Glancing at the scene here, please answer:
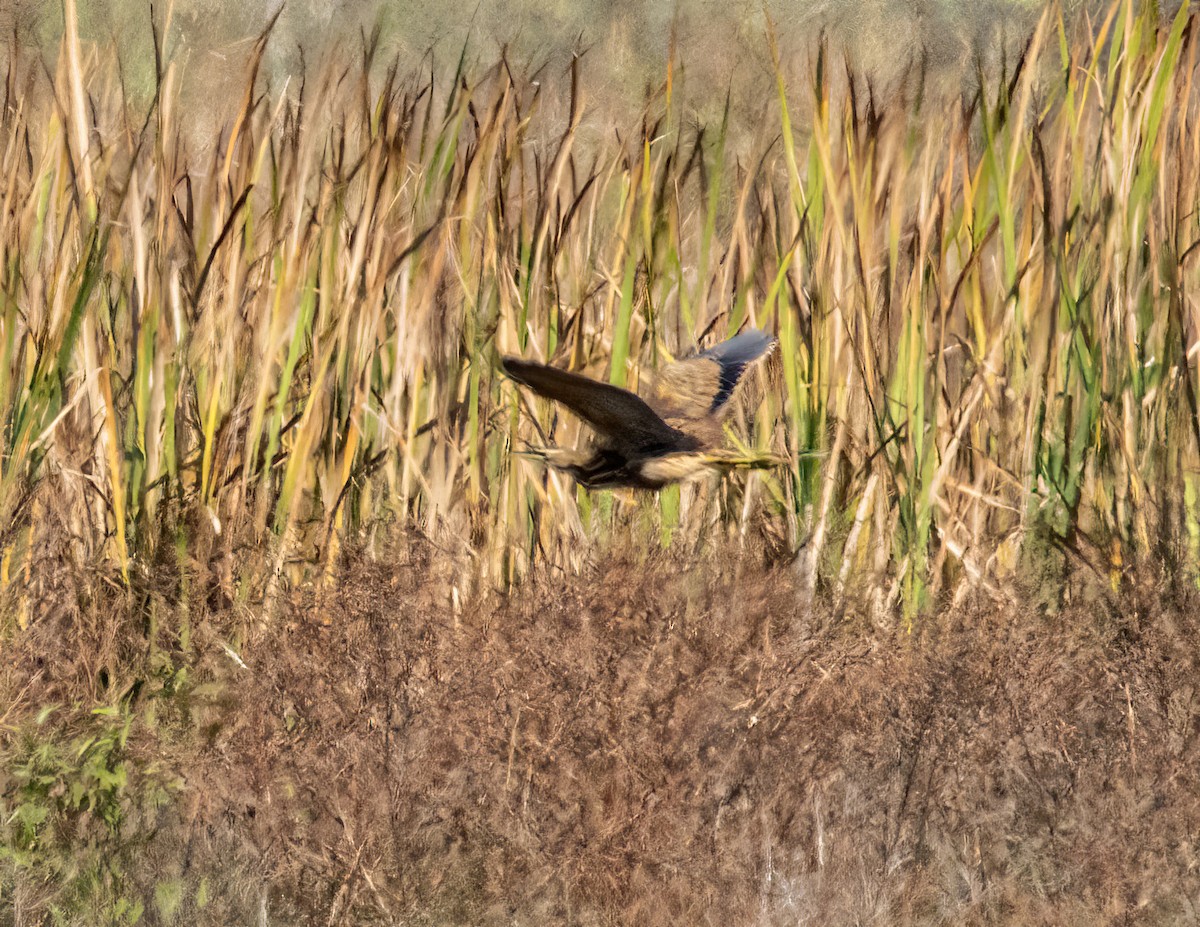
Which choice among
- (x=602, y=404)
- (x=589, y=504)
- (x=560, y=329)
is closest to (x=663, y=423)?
(x=602, y=404)

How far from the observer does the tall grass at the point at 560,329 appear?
2932 mm

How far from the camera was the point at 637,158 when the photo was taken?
10.3ft

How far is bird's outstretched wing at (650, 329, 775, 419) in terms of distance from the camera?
105 inches

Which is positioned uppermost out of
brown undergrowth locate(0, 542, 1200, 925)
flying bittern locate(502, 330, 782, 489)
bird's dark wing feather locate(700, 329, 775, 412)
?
bird's dark wing feather locate(700, 329, 775, 412)

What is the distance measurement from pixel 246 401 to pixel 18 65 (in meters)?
0.89

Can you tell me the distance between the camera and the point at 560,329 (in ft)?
9.98

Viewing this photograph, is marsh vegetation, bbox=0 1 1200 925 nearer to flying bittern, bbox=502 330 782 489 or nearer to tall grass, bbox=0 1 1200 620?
tall grass, bbox=0 1 1200 620

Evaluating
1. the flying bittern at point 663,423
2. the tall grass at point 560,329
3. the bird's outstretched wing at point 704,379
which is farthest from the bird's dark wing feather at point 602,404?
the tall grass at point 560,329

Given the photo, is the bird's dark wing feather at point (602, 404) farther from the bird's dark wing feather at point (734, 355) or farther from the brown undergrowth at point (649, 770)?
the brown undergrowth at point (649, 770)

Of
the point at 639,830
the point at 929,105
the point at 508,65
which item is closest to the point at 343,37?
the point at 508,65

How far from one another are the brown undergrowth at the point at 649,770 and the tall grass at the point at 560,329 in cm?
24

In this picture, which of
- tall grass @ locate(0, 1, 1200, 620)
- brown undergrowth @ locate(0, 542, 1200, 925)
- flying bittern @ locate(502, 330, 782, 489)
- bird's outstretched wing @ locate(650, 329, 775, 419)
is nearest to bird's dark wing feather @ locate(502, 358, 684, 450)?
flying bittern @ locate(502, 330, 782, 489)

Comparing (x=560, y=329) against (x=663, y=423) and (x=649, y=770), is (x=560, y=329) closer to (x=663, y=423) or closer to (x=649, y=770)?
(x=663, y=423)

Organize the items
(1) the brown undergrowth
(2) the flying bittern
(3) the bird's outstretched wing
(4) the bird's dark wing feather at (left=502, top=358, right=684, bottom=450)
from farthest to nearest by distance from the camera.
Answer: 1. (3) the bird's outstretched wing
2. (1) the brown undergrowth
3. (2) the flying bittern
4. (4) the bird's dark wing feather at (left=502, top=358, right=684, bottom=450)
